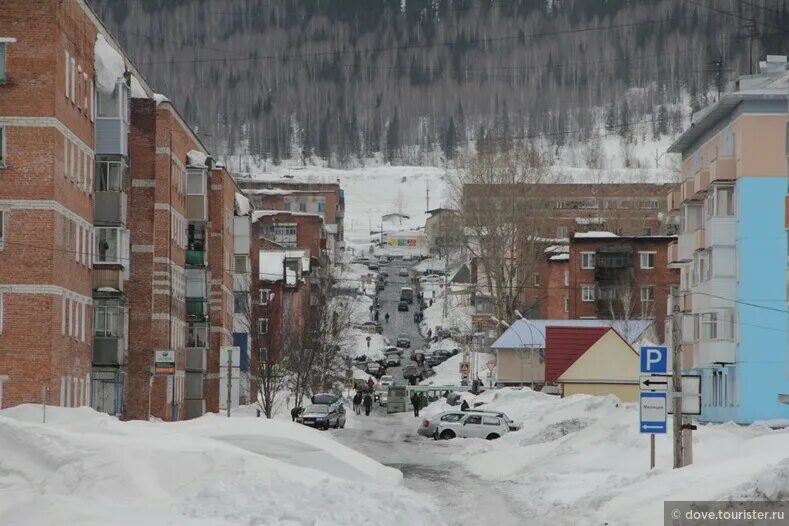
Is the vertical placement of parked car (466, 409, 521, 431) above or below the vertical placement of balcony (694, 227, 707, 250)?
below

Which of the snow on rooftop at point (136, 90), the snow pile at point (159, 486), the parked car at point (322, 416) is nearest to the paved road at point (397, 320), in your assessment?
the parked car at point (322, 416)

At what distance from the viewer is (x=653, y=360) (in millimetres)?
25953

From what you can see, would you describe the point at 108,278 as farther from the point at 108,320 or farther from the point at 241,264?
the point at 241,264

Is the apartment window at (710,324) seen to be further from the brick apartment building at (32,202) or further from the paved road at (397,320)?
the paved road at (397,320)

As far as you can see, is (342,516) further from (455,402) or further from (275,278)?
(275,278)

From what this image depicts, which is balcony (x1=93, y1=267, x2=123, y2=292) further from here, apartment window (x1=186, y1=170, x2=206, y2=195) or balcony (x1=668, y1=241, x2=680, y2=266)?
balcony (x1=668, y1=241, x2=680, y2=266)

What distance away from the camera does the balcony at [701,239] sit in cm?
6950

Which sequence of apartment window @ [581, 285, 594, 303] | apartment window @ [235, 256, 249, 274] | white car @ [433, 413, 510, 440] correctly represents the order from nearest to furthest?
white car @ [433, 413, 510, 440] → apartment window @ [235, 256, 249, 274] → apartment window @ [581, 285, 594, 303]

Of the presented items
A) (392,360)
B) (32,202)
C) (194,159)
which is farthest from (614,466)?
(392,360)

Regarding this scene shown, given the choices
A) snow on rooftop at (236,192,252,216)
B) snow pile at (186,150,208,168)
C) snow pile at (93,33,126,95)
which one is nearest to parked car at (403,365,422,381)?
snow on rooftop at (236,192,252,216)

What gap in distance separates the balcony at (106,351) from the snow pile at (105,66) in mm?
9533

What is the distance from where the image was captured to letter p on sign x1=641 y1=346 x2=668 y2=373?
25.9 meters

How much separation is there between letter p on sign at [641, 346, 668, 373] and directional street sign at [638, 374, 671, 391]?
0.13 meters

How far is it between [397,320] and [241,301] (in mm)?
73487
